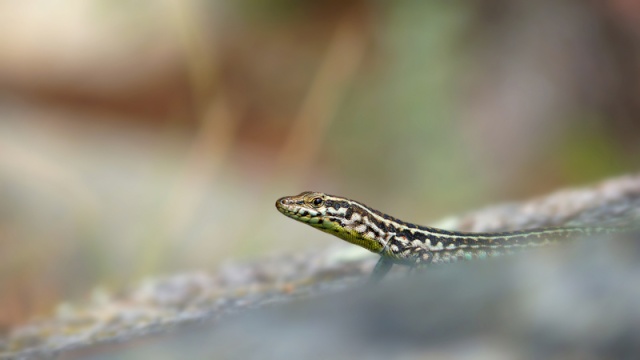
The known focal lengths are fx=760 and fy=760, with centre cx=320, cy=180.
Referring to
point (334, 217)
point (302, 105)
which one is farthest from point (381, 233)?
point (302, 105)

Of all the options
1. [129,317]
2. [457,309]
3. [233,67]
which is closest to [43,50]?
[233,67]

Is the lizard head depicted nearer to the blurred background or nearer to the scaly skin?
the scaly skin

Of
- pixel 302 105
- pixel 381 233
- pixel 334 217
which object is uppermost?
pixel 302 105

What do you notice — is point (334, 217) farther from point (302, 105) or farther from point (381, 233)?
point (302, 105)

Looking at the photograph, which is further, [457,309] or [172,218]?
[172,218]

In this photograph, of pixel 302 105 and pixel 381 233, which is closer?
pixel 381 233

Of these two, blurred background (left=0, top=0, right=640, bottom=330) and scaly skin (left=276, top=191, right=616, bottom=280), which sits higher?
blurred background (left=0, top=0, right=640, bottom=330)

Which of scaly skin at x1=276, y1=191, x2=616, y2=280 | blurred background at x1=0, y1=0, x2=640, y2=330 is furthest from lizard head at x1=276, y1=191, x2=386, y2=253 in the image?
blurred background at x1=0, y1=0, x2=640, y2=330

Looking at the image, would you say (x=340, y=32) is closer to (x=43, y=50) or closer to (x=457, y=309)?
(x=43, y=50)

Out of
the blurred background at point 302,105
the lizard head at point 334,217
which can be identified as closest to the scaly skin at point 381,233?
the lizard head at point 334,217
